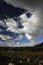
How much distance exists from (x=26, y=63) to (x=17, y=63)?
1.02m

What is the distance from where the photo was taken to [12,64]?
73.7 ft

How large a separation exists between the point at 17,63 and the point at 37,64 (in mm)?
2207

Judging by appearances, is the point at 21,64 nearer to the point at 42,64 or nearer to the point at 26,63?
the point at 26,63

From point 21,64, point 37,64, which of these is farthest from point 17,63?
point 37,64

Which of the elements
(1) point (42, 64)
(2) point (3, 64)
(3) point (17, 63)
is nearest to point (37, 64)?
(1) point (42, 64)

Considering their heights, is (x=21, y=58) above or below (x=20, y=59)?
above

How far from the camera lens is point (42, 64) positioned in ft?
75.8

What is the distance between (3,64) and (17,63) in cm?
159

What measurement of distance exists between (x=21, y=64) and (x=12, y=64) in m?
1.09

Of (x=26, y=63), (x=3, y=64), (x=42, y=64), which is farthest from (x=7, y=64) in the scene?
(x=42, y=64)

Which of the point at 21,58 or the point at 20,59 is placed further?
the point at 21,58

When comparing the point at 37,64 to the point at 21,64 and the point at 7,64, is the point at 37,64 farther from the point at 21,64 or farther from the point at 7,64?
the point at 7,64

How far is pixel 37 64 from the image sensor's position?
75.9 feet

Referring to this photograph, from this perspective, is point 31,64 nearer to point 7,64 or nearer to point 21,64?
point 21,64
